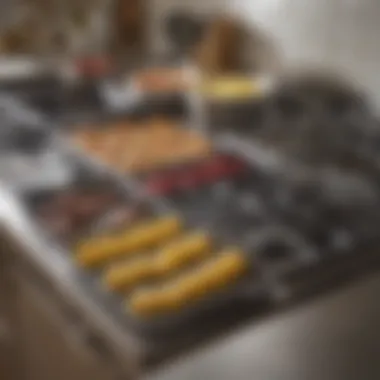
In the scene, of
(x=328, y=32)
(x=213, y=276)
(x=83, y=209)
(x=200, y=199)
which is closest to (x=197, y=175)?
(x=200, y=199)

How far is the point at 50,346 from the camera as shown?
37.5 inches

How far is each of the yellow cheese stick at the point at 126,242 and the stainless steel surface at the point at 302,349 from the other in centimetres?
20

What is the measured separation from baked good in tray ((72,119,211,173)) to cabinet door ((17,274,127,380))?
0.28 m

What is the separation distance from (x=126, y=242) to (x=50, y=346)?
0.56ft

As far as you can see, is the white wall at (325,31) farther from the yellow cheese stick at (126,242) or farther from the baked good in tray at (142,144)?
the yellow cheese stick at (126,242)

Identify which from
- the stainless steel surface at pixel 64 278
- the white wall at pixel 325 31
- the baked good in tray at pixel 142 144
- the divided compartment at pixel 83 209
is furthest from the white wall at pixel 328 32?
the stainless steel surface at pixel 64 278

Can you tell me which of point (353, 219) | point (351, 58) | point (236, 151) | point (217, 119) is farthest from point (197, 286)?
point (351, 58)

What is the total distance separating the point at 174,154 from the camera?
4.15 feet

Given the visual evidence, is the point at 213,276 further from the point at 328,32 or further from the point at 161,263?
the point at 328,32

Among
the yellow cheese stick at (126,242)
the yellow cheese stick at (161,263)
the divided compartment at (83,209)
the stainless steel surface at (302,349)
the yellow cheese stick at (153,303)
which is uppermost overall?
the divided compartment at (83,209)

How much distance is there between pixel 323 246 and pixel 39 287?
0.37m

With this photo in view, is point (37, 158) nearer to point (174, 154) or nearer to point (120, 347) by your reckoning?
point (174, 154)

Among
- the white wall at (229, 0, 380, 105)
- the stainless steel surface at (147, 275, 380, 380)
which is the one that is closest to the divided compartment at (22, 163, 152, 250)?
the stainless steel surface at (147, 275, 380, 380)

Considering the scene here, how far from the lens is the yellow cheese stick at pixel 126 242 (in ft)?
2.91
